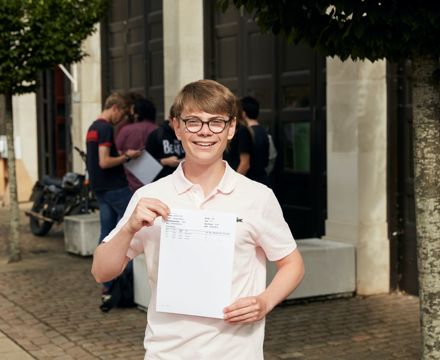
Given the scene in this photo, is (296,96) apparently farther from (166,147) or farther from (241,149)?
(166,147)

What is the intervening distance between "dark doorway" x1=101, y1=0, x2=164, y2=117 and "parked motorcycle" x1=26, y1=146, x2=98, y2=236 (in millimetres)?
1618

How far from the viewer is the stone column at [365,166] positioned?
8500 millimetres

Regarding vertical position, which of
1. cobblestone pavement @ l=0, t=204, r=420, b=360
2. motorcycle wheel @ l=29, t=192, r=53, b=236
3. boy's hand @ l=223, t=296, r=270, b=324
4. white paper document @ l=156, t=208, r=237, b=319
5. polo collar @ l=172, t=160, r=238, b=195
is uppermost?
polo collar @ l=172, t=160, r=238, b=195

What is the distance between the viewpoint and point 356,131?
8539mm

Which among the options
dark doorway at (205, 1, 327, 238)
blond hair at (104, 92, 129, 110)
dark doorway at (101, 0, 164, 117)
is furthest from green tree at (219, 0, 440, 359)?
dark doorway at (101, 0, 164, 117)

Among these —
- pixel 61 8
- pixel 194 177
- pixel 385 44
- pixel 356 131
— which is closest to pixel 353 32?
pixel 385 44

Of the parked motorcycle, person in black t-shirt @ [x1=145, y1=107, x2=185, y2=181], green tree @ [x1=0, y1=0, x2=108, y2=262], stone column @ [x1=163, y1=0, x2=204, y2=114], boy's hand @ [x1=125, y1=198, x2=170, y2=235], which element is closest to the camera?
A: boy's hand @ [x1=125, y1=198, x2=170, y2=235]

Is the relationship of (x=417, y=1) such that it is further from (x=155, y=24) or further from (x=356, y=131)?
(x=155, y=24)

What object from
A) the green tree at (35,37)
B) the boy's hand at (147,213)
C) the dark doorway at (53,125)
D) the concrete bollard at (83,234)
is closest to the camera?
the boy's hand at (147,213)

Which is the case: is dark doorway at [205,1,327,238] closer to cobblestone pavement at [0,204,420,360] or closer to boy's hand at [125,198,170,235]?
cobblestone pavement at [0,204,420,360]

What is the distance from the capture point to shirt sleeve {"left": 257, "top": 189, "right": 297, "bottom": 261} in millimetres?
3051

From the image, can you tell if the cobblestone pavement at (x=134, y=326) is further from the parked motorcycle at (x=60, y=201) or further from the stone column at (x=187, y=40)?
the stone column at (x=187, y=40)

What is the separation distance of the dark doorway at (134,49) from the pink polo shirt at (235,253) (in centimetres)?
1043

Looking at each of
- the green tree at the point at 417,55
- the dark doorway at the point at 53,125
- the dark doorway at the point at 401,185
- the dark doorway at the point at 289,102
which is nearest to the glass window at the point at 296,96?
the dark doorway at the point at 289,102
